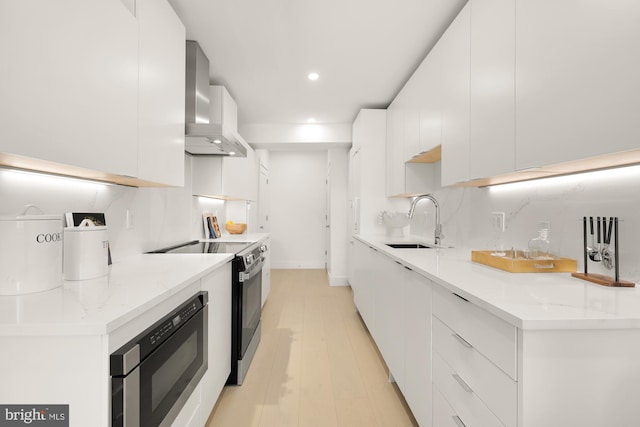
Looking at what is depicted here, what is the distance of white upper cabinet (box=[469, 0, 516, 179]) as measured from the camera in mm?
1396

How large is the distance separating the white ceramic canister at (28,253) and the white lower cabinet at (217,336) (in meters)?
0.65

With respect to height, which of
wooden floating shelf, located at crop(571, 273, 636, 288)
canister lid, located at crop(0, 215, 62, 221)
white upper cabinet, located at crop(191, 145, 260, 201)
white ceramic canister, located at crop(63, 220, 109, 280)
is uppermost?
white upper cabinet, located at crop(191, 145, 260, 201)

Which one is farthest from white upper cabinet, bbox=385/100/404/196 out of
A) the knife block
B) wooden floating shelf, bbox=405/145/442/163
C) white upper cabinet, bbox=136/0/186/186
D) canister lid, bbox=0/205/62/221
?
canister lid, bbox=0/205/62/221

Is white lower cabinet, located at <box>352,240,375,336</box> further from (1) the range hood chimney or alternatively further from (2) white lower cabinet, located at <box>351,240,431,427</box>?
(1) the range hood chimney

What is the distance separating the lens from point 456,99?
192 cm

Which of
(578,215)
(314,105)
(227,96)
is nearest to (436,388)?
(578,215)

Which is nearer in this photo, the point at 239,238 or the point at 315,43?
the point at 315,43

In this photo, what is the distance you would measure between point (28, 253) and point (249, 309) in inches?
61.4

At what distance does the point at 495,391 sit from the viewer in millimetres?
958

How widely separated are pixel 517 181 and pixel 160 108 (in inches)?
80.0

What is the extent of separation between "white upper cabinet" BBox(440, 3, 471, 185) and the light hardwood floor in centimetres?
149

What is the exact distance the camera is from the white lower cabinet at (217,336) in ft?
5.46

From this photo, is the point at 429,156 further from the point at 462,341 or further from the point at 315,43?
the point at 462,341

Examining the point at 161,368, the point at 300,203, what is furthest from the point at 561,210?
the point at 300,203
